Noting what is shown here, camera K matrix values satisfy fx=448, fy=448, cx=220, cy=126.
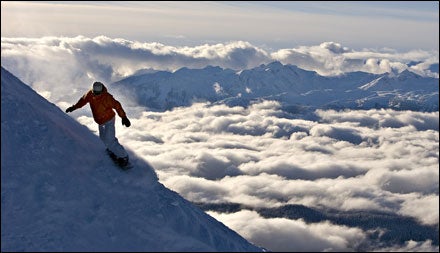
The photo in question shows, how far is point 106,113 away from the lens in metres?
18.0

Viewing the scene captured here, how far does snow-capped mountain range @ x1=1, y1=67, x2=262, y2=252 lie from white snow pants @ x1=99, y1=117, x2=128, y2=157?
1.76 feet

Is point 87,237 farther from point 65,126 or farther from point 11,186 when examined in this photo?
point 65,126

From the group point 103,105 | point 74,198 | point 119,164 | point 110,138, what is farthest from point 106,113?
point 74,198

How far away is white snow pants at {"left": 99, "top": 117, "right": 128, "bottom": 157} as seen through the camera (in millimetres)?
18219

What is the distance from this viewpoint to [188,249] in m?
15.0

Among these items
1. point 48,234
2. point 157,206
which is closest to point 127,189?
point 157,206

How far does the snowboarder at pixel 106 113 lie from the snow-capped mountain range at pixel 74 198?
0.54m

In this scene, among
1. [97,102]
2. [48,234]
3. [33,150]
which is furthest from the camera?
[97,102]

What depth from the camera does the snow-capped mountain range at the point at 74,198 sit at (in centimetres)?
1416

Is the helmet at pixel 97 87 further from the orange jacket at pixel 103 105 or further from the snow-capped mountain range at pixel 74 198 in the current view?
the snow-capped mountain range at pixel 74 198

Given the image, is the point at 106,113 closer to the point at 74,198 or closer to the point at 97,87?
the point at 97,87

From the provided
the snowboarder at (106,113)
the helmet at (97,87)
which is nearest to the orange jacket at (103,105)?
the snowboarder at (106,113)

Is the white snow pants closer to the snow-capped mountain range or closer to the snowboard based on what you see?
the snowboard

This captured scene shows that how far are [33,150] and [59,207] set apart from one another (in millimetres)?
2933
